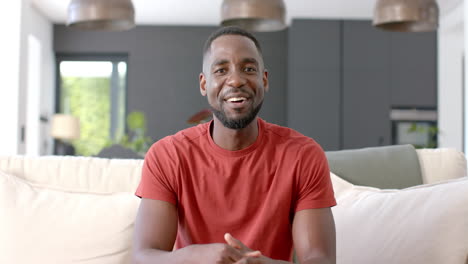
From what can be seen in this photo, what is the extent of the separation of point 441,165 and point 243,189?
0.95 m

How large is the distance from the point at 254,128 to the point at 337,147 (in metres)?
6.30

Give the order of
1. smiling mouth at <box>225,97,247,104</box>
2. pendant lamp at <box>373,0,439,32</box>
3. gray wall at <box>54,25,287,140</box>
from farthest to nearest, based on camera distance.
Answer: gray wall at <box>54,25,287,140</box>
pendant lamp at <box>373,0,439,32</box>
smiling mouth at <box>225,97,247,104</box>

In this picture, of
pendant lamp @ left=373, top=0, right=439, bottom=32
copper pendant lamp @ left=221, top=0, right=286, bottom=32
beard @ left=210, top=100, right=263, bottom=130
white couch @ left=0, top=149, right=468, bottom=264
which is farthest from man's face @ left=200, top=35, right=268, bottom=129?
pendant lamp @ left=373, top=0, right=439, bottom=32

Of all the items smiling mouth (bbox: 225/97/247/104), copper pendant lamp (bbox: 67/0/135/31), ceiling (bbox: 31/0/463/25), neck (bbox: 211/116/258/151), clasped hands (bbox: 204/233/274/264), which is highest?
ceiling (bbox: 31/0/463/25)

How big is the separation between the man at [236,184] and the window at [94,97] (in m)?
7.07

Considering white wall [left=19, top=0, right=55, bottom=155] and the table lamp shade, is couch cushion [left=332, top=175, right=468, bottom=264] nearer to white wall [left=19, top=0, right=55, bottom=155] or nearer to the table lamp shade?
the table lamp shade

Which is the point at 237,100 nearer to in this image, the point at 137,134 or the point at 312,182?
the point at 312,182

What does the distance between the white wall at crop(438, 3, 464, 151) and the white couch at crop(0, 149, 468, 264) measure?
5.77 m

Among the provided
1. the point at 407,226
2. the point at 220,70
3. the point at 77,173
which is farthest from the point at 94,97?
the point at 407,226

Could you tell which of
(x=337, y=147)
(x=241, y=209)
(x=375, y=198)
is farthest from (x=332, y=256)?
(x=337, y=147)

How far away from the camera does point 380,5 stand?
309 cm

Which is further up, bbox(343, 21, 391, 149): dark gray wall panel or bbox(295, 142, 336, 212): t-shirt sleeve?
bbox(343, 21, 391, 149): dark gray wall panel

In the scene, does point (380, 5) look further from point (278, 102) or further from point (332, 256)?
point (278, 102)

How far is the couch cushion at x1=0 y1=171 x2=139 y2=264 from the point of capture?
72.3 inches
